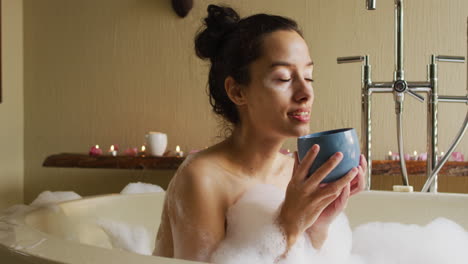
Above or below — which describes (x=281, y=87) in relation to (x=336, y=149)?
above

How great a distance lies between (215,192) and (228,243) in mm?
107

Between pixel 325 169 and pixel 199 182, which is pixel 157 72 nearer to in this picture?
pixel 199 182

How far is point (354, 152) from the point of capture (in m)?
0.86

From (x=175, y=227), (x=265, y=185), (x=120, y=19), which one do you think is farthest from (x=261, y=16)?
(x=120, y=19)

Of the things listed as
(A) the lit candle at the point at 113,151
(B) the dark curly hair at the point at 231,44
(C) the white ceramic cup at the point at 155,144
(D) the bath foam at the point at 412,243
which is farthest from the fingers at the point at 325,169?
(A) the lit candle at the point at 113,151

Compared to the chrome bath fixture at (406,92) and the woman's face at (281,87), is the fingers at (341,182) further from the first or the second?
the chrome bath fixture at (406,92)

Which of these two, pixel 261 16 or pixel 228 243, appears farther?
pixel 261 16

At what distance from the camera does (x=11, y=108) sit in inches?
105

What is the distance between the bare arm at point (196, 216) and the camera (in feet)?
3.19

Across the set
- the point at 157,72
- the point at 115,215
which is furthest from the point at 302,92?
the point at 157,72

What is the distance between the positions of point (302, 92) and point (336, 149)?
7.7 inches

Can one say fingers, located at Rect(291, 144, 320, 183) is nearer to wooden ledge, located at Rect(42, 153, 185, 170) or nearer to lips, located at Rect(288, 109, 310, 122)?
lips, located at Rect(288, 109, 310, 122)

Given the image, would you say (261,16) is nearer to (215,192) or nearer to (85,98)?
(215,192)

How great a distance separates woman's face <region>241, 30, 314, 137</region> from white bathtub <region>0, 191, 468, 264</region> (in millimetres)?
408
